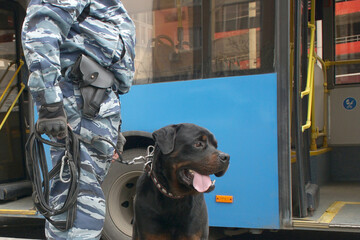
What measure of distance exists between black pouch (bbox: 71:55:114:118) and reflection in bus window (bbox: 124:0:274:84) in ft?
4.85

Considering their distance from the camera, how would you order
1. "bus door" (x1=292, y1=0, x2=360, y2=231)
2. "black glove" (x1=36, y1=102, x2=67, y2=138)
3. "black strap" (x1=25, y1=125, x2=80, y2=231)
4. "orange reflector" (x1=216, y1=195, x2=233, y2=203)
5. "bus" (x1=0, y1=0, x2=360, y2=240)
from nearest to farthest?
1. "black glove" (x1=36, y1=102, x2=67, y2=138)
2. "black strap" (x1=25, y1=125, x2=80, y2=231)
3. "bus" (x1=0, y1=0, x2=360, y2=240)
4. "orange reflector" (x1=216, y1=195, x2=233, y2=203)
5. "bus door" (x1=292, y1=0, x2=360, y2=231)

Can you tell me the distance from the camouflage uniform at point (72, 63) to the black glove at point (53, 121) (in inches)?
1.4

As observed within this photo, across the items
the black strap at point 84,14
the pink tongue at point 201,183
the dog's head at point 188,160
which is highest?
the black strap at point 84,14

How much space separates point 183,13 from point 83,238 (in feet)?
7.08

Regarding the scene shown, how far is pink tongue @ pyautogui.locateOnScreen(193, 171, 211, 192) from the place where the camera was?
2348mm

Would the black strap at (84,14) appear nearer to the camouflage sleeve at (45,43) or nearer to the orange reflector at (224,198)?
the camouflage sleeve at (45,43)

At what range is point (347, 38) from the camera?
202 inches

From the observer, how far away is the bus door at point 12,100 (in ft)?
16.4

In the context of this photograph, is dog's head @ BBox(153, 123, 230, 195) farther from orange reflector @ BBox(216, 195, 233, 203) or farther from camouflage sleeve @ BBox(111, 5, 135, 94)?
orange reflector @ BBox(216, 195, 233, 203)

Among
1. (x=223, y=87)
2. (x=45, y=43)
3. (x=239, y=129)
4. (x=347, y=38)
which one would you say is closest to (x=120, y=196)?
(x=239, y=129)

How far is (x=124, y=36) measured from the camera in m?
2.24

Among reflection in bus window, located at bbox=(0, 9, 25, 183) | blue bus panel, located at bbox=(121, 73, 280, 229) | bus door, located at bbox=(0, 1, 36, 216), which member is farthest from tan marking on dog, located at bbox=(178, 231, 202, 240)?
reflection in bus window, located at bbox=(0, 9, 25, 183)

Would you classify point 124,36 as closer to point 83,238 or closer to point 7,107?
point 83,238

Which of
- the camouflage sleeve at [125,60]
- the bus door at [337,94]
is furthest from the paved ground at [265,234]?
the camouflage sleeve at [125,60]
